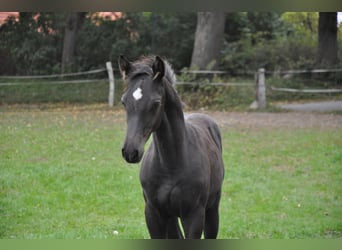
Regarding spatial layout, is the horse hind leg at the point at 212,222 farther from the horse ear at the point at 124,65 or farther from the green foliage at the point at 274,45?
the green foliage at the point at 274,45

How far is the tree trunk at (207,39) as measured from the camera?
7.09 metres

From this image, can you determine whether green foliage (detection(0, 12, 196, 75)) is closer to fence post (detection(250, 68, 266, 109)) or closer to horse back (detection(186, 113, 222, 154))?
fence post (detection(250, 68, 266, 109))

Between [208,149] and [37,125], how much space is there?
2.40 meters

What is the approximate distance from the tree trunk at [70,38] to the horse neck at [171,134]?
7.83 ft

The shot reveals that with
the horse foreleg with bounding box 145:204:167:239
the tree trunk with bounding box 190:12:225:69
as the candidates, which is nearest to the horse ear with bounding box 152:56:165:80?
the horse foreleg with bounding box 145:204:167:239

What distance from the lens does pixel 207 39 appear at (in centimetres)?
720

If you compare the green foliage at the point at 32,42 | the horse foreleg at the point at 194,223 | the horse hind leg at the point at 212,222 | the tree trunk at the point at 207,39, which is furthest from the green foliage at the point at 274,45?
the horse foreleg at the point at 194,223

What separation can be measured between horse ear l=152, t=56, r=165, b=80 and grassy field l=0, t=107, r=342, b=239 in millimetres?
1648

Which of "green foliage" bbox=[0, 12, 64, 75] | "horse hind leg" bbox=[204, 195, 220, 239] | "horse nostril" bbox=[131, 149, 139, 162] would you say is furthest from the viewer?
"green foliage" bbox=[0, 12, 64, 75]

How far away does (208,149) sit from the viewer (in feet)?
6.91

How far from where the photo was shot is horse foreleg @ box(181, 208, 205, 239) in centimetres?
180

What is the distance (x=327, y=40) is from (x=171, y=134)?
12.4 feet
